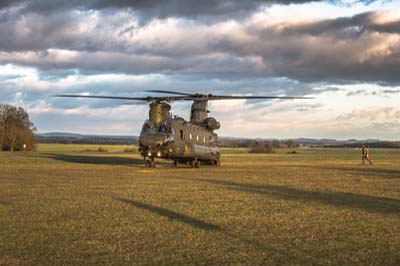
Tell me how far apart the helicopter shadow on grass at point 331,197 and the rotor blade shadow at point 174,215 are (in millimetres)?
4790

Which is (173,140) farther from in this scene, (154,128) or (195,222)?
(195,222)

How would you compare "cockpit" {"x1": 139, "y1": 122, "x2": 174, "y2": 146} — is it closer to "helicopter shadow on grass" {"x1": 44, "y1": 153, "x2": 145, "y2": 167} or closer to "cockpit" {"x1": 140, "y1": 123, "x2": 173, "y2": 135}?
"cockpit" {"x1": 140, "y1": 123, "x2": 173, "y2": 135}

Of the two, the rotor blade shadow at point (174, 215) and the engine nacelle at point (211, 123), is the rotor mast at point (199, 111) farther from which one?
the rotor blade shadow at point (174, 215)

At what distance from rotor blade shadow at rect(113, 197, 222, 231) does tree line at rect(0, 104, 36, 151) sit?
2739 inches

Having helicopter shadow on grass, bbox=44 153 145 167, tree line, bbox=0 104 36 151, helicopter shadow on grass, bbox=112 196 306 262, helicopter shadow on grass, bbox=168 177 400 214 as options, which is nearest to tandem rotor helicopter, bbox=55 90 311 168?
helicopter shadow on grass, bbox=44 153 145 167

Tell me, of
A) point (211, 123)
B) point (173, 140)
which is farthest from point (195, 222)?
point (211, 123)

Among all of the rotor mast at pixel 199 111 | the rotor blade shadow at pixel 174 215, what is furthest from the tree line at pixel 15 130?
the rotor blade shadow at pixel 174 215

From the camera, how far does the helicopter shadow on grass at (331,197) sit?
574 inches

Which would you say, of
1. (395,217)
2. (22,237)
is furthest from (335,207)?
(22,237)

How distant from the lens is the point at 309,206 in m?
14.6

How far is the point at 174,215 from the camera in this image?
12.6 metres

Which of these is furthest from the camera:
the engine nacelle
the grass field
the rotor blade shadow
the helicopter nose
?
the engine nacelle

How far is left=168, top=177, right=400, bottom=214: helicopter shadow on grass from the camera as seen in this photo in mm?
14579

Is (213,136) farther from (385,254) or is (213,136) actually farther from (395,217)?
(385,254)
